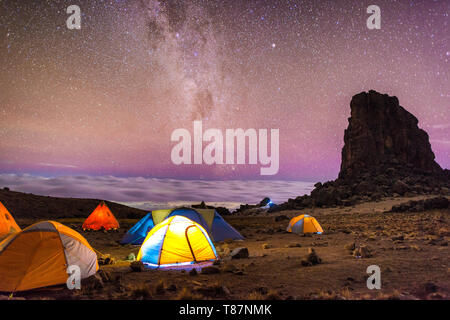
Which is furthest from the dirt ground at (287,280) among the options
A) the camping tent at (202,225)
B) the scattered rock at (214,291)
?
the camping tent at (202,225)

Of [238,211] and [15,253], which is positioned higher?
[15,253]

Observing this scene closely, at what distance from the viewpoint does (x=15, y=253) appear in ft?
24.5

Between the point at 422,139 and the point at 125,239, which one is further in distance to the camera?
the point at 422,139

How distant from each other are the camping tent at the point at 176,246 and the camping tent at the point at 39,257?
8.51ft

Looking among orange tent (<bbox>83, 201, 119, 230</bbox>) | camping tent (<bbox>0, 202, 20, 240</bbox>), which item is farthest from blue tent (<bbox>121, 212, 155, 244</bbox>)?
orange tent (<bbox>83, 201, 119, 230</bbox>)

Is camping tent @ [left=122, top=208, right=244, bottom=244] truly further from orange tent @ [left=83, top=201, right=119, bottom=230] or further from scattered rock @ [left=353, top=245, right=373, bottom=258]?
orange tent @ [left=83, top=201, right=119, bottom=230]

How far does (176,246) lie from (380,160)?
71.5 meters

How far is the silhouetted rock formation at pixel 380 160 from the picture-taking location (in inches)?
2244

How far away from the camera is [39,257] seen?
7.63 m

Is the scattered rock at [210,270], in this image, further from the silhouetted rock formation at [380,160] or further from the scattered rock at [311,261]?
the silhouetted rock formation at [380,160]

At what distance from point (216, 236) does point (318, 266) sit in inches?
296

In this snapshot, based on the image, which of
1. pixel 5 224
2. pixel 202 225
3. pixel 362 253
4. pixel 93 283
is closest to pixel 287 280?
pixel 362 253
